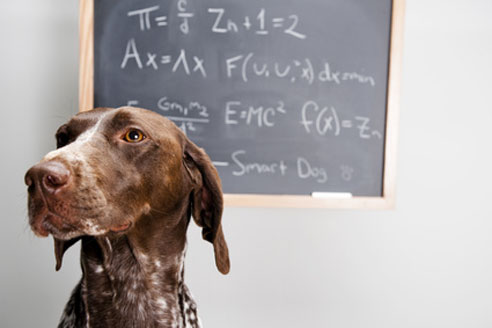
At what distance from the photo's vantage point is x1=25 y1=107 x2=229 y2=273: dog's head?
25.9 inches

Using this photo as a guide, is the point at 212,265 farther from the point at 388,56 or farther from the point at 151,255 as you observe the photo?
the point at 388,56

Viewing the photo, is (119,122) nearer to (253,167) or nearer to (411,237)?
(253,167)

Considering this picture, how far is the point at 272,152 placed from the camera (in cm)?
135

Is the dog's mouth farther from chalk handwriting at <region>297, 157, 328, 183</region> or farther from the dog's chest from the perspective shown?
chalk handwriting at <region>297, 157, 328, 183</region>

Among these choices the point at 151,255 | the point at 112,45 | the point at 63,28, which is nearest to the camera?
the point at 151,255

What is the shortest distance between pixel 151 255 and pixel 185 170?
245 millimetres

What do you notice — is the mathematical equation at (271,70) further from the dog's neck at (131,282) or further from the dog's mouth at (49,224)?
the dog's mouth at (49,224)

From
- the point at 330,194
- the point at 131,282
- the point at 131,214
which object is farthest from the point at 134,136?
the point at 330,194

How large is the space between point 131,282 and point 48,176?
1.24 ft

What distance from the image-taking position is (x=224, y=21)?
131 cm

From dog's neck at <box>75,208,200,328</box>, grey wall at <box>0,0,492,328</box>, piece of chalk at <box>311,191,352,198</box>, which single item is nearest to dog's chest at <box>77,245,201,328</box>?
dog's neck at <box>75,208,200,328</box>

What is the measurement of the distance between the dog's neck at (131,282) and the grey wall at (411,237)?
0.58 meters

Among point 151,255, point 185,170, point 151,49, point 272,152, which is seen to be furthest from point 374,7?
point 151,255

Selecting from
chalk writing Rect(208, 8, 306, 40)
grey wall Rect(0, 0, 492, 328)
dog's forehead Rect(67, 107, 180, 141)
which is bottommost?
grey wall Rect(0, 0, 492, 328)
